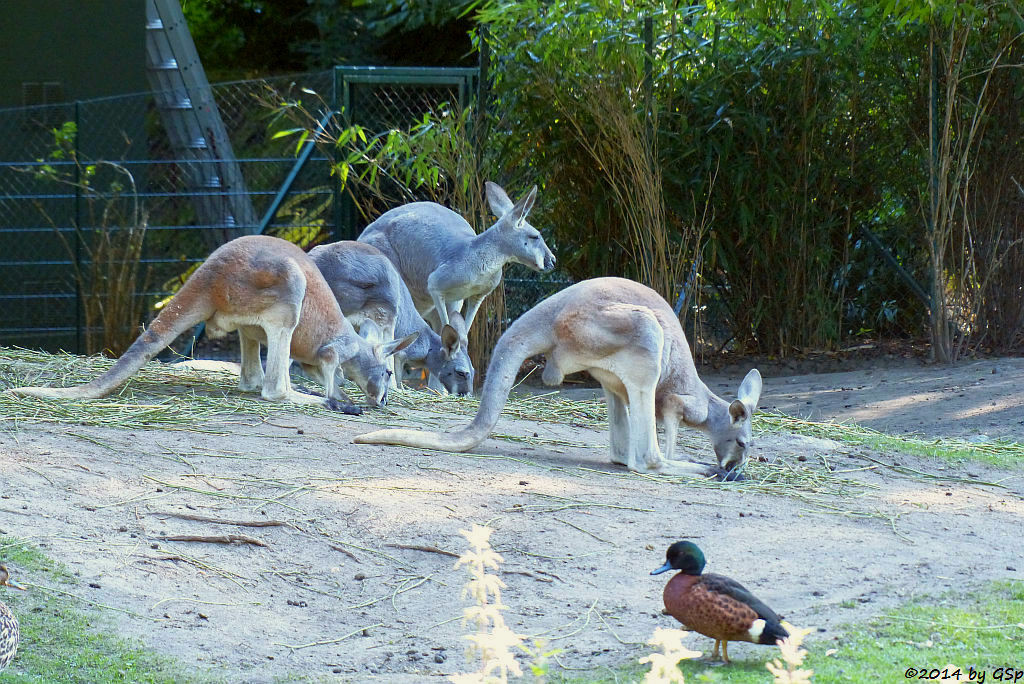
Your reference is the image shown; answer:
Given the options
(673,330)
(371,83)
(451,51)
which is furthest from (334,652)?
(451,51)

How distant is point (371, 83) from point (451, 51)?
4533 mm

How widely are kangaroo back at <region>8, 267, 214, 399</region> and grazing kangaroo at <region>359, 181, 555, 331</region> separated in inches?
87.7

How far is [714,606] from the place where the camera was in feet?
10.6

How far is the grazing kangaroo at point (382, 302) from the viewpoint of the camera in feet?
24.6

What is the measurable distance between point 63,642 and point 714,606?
1750 millimetres

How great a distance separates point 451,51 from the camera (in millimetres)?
14477

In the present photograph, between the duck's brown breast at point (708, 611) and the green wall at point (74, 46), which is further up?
the green wall at point (74, 46)

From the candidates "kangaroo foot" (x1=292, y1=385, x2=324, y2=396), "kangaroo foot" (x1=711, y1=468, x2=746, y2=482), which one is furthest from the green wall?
"kangaroo foot" (x1=711, y1=468, x2=746, y2=482)

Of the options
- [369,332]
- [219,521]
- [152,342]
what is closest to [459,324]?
[369,332]

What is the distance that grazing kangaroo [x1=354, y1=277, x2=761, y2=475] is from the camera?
5227mm

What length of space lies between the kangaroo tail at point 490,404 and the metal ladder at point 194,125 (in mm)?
5308

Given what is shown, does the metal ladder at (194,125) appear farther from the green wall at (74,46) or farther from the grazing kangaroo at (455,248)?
the grazing kangaroo at (455,248)

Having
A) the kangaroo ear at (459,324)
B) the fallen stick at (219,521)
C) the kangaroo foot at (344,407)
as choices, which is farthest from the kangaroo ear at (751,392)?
the kangaroo ear at (459,324)

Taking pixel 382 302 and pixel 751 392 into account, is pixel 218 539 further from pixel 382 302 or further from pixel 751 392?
pixel 382 302
